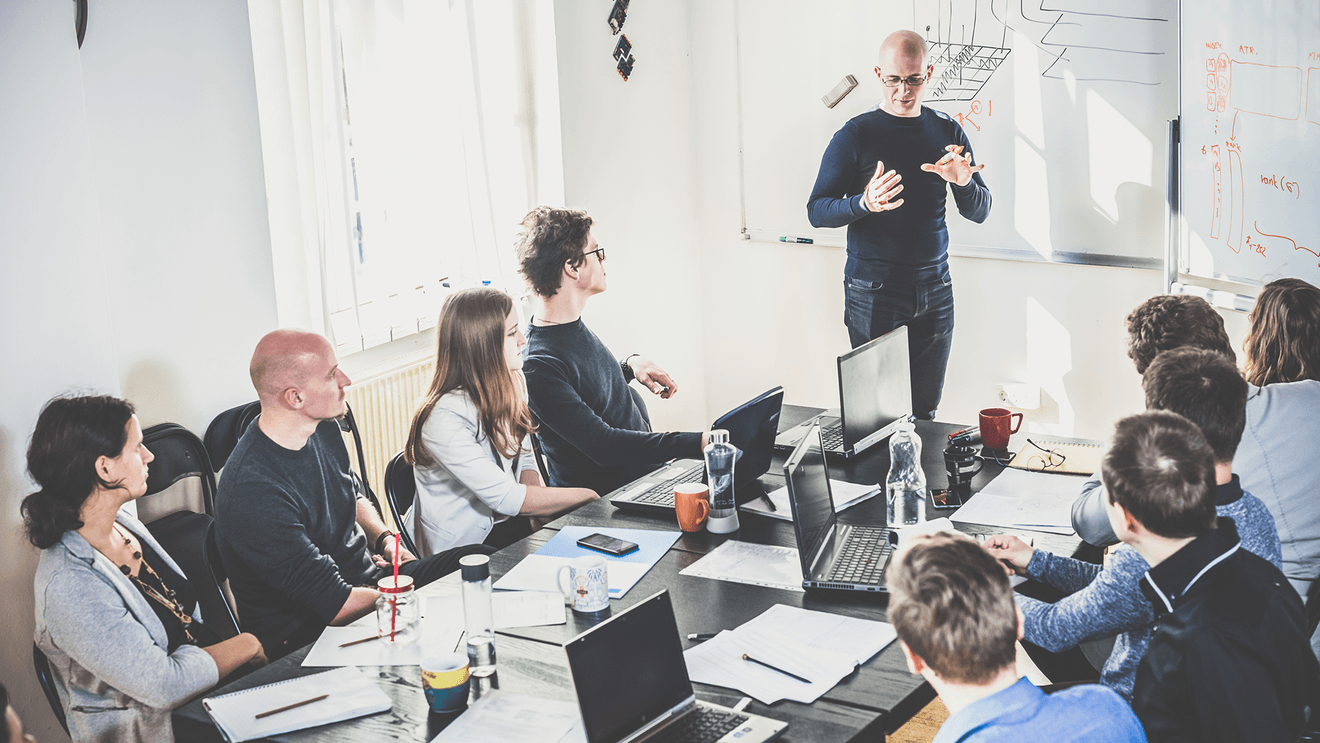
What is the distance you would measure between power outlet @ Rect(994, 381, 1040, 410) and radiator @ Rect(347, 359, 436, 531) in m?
2.38

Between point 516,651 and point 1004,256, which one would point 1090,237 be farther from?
point 516,651

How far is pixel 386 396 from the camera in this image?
393 cm

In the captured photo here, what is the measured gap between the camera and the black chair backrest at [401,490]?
290cm

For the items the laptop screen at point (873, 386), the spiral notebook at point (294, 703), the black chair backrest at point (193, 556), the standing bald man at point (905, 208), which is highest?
the standing bald man at point (905, 208)

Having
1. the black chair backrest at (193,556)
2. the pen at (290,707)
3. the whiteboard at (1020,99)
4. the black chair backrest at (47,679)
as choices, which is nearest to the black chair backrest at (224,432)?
the black chair backrest at (193,556)

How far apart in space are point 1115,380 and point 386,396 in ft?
9.28

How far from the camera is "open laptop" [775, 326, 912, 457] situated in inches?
113

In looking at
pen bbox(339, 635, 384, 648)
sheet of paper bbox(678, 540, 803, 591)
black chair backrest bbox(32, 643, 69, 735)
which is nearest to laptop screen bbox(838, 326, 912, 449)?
sheet of paper bbox(678, 540, 803, 591)

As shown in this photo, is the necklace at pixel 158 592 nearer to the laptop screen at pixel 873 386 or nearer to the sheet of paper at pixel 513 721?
the sheet of paper at pixel 513 721

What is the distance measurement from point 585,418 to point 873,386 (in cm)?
83

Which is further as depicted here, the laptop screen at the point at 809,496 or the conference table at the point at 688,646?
the laptop screen at the point at 809,496

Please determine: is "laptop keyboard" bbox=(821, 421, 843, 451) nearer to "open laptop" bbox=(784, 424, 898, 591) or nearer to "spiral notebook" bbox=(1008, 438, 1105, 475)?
"spiral notebook" bbox=(1008, 438, 1105, 475)

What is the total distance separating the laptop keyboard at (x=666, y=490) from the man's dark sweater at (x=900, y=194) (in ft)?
4.95

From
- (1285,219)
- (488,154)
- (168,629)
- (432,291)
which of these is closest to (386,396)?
(432,291)
